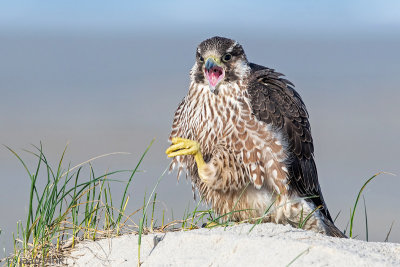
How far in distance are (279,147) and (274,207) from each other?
56 centimetres

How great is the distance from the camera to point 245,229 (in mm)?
4648

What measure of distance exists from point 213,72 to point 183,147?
768 millimetres

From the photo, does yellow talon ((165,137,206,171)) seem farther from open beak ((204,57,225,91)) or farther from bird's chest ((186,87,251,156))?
open beak ((204,57,225,91))

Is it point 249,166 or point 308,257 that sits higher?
point 249,166

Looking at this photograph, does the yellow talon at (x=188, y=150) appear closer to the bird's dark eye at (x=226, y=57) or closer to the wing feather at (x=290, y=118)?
the wing feather at (x=290, y=118)

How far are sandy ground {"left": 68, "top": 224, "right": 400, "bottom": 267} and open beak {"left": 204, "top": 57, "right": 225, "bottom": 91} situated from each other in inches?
68.0

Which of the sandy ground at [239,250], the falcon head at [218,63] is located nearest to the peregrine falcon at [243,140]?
the falcon head at [218,63]

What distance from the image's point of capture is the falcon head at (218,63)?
601 cm

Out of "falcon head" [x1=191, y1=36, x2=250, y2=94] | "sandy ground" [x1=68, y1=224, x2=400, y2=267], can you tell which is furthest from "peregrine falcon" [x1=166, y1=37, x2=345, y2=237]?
"sandy ground" [x1=68, y1=224, x2=400, y2=267]

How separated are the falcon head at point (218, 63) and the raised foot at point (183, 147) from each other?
1.73ft

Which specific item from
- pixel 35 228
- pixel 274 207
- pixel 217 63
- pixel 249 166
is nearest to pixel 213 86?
pixel 217 63

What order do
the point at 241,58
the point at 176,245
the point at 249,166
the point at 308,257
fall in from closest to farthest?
the point at 308,257
the point at 176,245
the point at 249,166
the point at 241,58

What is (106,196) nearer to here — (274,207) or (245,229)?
(245,229)

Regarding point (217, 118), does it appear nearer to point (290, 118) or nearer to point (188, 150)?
point (188, 150)
